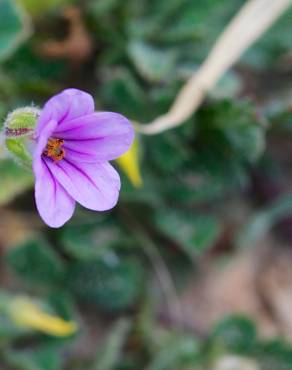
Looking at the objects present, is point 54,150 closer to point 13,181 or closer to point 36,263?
point 13,181

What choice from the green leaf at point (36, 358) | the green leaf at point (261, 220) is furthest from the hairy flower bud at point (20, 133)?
the green leaf at point (261, 220)

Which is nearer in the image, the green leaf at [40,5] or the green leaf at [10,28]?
the green leaf at [10,28]

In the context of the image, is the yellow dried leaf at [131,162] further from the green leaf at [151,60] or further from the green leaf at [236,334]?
the green leaf at [236,334]

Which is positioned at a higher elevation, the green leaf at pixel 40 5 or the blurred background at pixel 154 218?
the green leaf at pixel 40 5

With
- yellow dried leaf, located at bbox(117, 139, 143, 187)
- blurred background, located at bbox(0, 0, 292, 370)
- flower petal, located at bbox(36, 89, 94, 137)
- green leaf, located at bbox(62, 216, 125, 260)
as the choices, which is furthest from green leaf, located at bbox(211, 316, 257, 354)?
flower petal, located at bbox(36, 89, 94, 137)

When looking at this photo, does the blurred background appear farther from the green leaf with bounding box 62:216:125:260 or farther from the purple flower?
the purple flower

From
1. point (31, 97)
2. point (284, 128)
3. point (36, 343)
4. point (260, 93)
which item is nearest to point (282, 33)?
point (260, 93)

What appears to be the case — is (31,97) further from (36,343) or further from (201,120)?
(36,343)
